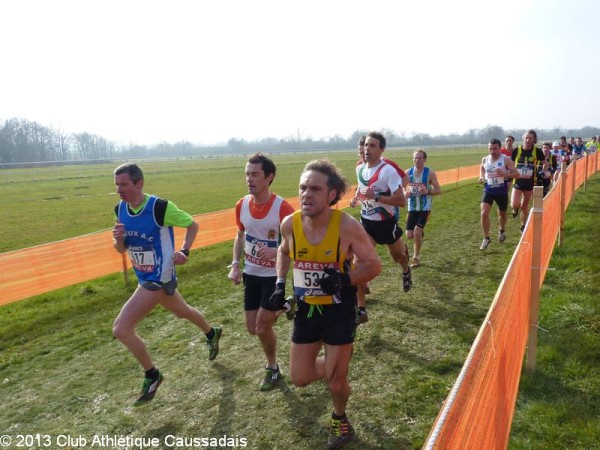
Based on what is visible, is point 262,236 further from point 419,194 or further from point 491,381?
point 419,194

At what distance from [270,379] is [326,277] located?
1.85 metres

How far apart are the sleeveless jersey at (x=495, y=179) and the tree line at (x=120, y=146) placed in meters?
83.9

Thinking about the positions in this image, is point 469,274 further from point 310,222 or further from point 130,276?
point 130,276

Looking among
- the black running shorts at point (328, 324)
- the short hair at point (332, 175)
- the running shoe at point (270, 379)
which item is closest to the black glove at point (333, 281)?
the black running shorts at point (328, 324)

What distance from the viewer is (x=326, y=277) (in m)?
3.36

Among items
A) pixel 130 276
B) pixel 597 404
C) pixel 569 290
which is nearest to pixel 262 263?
pixel 597 404

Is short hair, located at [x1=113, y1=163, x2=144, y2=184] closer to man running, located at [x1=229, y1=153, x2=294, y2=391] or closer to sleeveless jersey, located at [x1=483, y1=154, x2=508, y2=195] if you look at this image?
man running, located at [x1=229, y1=153, x2=294, y2=391]

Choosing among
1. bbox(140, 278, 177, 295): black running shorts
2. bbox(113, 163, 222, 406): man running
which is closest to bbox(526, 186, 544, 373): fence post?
bbox(113, 163, 222, 406): man running

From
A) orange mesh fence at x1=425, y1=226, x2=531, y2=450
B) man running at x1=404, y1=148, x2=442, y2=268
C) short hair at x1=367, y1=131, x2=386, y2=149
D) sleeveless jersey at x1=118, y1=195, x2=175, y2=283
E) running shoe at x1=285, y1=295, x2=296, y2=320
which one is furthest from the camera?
man running at x1=404, y1=148, x2=442, y2=268

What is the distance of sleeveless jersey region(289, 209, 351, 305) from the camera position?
3.51 metres

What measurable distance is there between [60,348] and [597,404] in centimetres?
604

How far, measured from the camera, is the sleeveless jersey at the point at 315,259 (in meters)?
3.51

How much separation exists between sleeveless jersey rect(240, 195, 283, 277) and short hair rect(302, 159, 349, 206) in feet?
3.69

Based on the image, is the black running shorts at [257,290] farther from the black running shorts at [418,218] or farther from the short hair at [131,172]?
the black running shorts at [418,218]
